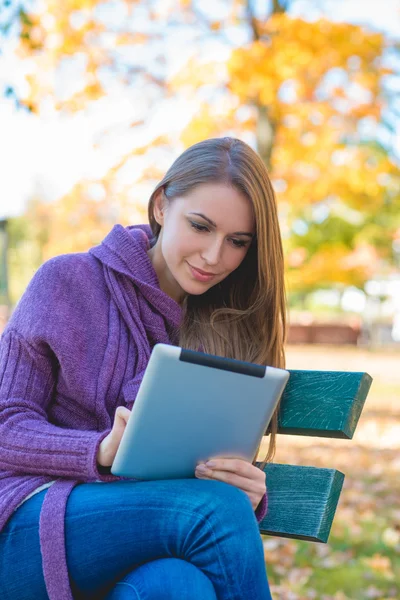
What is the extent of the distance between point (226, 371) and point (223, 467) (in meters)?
0.26

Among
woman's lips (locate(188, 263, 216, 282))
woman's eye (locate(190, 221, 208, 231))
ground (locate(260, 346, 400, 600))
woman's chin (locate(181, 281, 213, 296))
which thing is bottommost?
ground (locate(260, 346, 400, 600))

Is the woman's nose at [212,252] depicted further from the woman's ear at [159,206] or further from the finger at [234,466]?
the finger at [234,466]

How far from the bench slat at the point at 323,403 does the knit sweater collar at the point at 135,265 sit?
0.42 meters

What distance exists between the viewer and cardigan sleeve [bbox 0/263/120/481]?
180 centimetres

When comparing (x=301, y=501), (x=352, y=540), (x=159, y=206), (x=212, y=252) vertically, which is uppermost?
(x=159, y=206)

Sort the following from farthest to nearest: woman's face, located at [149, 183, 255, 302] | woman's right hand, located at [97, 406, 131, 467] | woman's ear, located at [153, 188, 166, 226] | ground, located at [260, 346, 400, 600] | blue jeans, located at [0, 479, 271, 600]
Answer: ground, located at [260, 346, 400, 600]
woman's ear, located at [153, 188, 166, 226]
woman's face, located at [149, 183, 255, 302]
woman's right hand, located at [97, 406, 131, 467]
blue jeans, located at [0, 479, 271, 600]

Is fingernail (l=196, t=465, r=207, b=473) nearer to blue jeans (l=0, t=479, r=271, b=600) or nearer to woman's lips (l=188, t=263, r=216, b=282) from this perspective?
blue jeans (l=0, t=479, r=271, b=600)

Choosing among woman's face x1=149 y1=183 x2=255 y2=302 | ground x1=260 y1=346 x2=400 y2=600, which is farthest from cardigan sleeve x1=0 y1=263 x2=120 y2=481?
ground x1=260 y1=346 x2=400 y2=600

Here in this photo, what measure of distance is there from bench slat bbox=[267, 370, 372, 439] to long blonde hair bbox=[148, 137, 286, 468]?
16 centimetres

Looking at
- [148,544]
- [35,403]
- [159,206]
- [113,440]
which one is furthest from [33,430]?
[159,206]

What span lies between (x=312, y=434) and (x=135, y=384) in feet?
1.53

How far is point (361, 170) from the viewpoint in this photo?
820 centimetres

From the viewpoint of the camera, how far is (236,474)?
1.79 m

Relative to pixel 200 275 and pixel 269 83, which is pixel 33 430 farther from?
pixel 269 83
